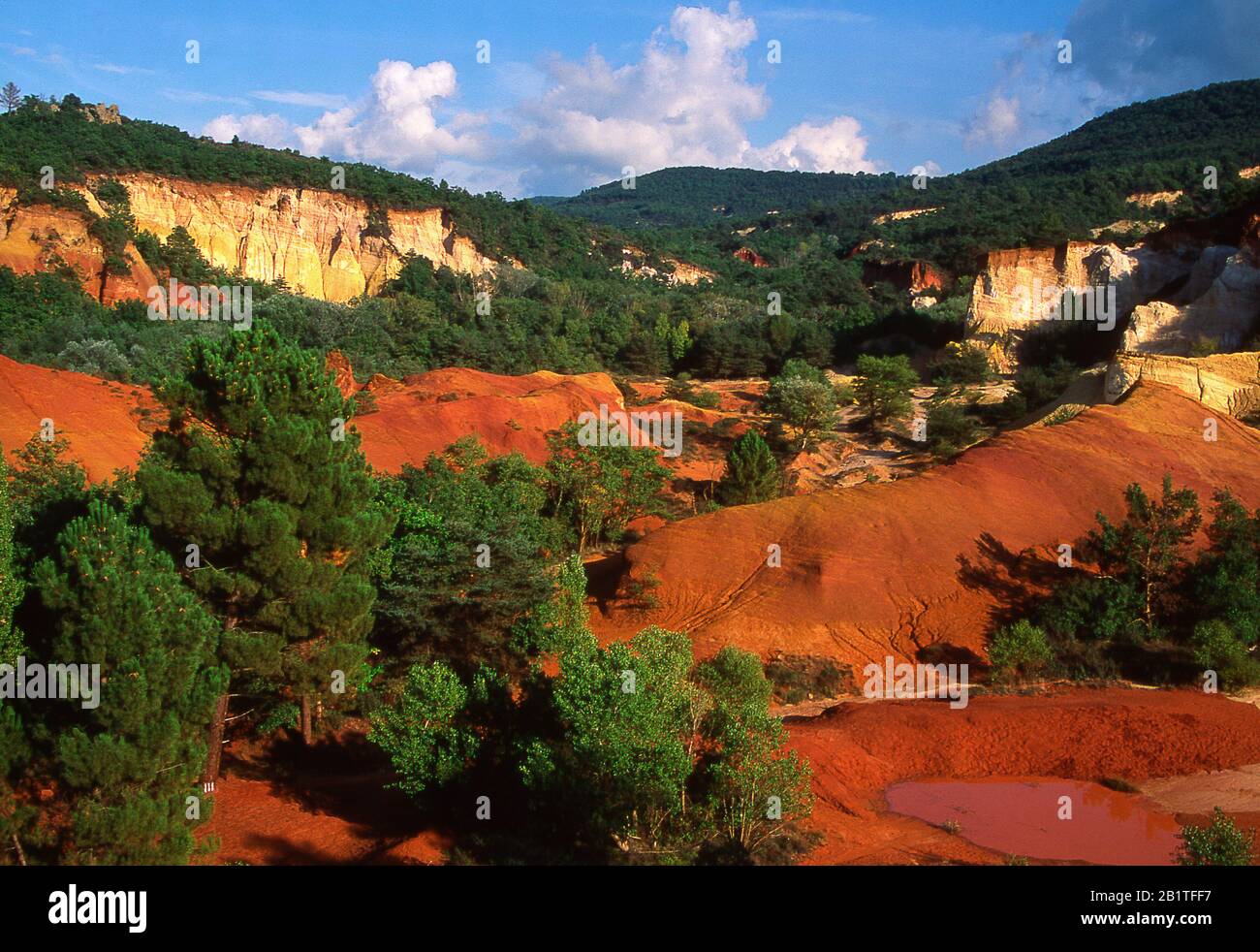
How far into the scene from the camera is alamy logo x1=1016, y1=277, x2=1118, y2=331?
42938 millimetres

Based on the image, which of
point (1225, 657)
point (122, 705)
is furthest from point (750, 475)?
point (122, 705)

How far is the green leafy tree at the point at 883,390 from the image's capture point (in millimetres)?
37938

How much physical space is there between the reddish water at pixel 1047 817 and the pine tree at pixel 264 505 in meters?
7.72

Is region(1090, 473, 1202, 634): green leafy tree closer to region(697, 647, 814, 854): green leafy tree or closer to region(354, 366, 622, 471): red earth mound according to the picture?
region(697, 647, 814, 854): green leafy tree

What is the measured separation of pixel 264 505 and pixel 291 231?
5928 cm

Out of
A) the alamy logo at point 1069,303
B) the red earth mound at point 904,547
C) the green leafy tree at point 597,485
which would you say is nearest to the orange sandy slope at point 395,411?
the green leafy tree at point 597,485

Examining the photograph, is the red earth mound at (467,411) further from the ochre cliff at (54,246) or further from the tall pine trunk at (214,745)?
the ochre cliff at (54,246)

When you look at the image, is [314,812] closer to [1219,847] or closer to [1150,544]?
[1219,847]

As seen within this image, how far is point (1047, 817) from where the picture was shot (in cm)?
1106

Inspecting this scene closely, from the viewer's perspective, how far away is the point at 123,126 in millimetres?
66062

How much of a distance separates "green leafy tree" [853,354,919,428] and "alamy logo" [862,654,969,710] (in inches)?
859
